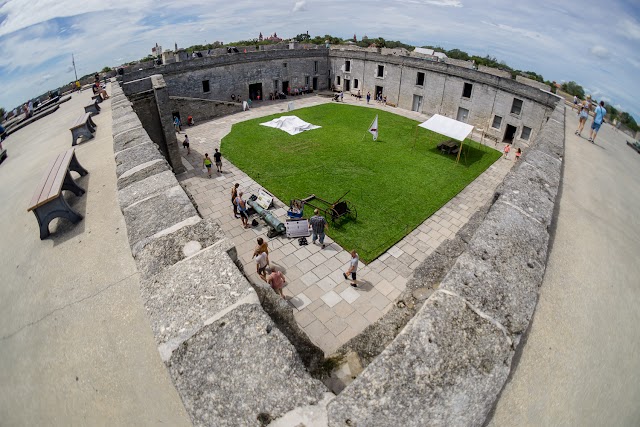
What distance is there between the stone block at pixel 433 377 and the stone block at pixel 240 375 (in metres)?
0.39

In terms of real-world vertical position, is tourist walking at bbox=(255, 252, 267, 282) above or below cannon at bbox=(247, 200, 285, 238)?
above

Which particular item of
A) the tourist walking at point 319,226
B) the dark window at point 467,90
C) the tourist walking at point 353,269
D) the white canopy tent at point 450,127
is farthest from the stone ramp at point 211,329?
the dark window at point 467,90

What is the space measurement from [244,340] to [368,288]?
26.7 feet

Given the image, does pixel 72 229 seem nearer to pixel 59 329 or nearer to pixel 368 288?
pixel 59 329

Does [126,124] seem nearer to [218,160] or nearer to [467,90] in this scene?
[218,160]

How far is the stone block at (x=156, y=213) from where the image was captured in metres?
4.38

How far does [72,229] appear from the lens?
236 inches

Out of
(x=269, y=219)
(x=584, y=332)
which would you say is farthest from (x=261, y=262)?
(x=584, y=332)

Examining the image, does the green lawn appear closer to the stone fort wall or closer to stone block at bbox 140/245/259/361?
the stone fort wall

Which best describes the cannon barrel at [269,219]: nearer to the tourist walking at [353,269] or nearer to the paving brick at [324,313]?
the tourist walking at [353,269]

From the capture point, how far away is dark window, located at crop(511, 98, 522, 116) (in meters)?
22.8

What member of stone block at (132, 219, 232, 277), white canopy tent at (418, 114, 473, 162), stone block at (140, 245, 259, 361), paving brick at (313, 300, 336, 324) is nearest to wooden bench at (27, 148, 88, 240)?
stone block at (132, 219, 232, 277)

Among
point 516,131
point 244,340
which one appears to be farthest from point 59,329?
point 516,131

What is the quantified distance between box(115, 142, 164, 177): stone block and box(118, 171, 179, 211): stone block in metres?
0.86
